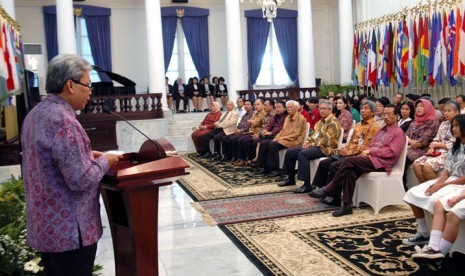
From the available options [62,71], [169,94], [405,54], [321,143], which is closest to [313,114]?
[321,143]

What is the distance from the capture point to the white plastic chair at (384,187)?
199 inches

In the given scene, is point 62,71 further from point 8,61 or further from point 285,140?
point 8,61

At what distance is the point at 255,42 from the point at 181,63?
289cm

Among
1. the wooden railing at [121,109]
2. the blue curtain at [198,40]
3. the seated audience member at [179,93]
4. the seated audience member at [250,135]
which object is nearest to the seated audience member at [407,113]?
the seated audience member at [250,135]

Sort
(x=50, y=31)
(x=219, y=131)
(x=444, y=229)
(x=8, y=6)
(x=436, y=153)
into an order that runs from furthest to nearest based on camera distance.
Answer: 1. (x=50, y=31)
2. (x=8, y=6)
3. (x=219, y=131)
4. (x=436, y=153)
5. (x=444, y=229)

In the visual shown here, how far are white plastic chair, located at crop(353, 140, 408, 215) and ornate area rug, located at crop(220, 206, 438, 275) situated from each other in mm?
116

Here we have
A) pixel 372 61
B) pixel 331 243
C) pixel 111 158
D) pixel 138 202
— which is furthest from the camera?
pixel 372 61

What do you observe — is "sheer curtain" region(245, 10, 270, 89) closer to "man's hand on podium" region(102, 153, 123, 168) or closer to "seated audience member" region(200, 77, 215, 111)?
"seated audience member" region(200, 77, 215, 111)

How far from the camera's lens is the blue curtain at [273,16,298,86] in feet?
59.9

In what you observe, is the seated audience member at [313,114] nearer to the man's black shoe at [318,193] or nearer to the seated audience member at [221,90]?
the man's black shoe at [318,193]

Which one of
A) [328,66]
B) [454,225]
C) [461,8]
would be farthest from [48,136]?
[328,66]

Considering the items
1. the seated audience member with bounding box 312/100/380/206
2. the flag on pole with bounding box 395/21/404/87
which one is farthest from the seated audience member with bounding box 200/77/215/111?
the seated audience member with bounding box 312/100/380/206

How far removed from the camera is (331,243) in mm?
4113

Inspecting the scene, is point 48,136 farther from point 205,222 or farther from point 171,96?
point 171,96
